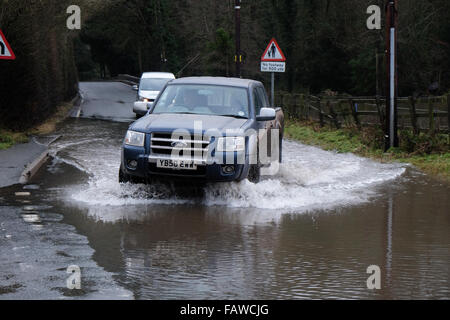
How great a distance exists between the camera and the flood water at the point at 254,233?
6043 millimetres

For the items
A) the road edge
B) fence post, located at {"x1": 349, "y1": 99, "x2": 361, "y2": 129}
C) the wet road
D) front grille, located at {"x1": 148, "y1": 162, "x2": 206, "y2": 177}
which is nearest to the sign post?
fence post, located at {"x1": 349, "y1": 99, "x2": 361, "y2": 129}

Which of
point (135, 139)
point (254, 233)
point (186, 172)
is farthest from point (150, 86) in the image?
point (254, 233)

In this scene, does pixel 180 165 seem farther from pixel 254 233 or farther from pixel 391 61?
pixel 391 61

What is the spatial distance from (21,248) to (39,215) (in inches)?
76.6

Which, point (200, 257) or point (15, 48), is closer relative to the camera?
point (200, 257)

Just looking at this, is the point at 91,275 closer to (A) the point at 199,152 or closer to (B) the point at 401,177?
(A) the point at 199,152

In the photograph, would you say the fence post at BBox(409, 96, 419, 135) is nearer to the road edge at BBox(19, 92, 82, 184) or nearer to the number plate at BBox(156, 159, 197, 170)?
the road edge at BBox(19, 92, 82, 184)

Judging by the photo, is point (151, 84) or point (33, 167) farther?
point (151, 84)

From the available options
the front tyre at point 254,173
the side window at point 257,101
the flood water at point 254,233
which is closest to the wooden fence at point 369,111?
the flood water at point 254,233

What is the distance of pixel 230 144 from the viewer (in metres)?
10.0

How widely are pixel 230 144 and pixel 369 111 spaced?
10772 millimetres

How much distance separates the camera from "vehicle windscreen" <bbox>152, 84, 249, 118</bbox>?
11195 millimetres

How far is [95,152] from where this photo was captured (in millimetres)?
17234

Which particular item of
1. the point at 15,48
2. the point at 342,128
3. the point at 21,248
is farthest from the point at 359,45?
the point at 21,248
